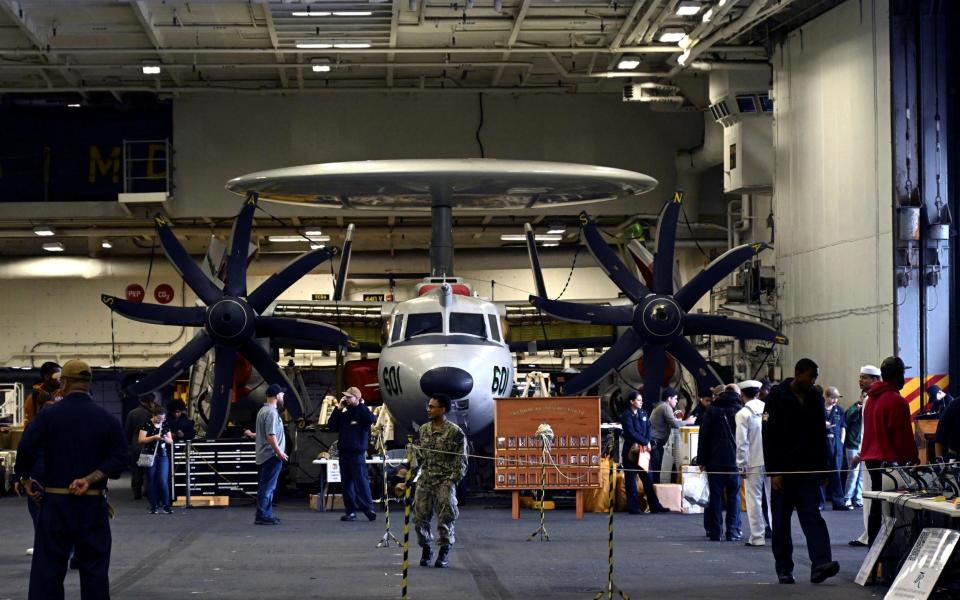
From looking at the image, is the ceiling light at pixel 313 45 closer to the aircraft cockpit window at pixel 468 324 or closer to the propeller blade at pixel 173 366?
the propeller blade at pixel 173 366

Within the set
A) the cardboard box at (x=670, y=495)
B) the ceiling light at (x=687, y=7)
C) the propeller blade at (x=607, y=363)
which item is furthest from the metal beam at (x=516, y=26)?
the cardboard box at (x=670, y=495)

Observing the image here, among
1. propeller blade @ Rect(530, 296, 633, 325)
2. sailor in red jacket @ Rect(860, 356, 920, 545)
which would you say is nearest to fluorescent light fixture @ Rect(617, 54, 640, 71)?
propeller blade @ Rect(530, 296, 633, 325)

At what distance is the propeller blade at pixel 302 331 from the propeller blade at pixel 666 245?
5.19m

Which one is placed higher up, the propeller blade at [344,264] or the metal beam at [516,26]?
the metal beam at [516,26]

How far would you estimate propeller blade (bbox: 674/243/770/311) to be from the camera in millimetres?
20500

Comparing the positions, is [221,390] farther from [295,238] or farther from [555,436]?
[295,238]

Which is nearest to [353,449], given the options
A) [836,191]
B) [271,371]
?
[271,371]

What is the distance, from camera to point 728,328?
20844 millimetres

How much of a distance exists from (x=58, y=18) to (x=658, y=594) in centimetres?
1844

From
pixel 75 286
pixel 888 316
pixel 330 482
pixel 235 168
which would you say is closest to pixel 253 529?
pixel 330 482

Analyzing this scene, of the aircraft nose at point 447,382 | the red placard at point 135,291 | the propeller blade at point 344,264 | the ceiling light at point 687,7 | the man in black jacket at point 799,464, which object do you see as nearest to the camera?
the man in black jacket at point 799,464

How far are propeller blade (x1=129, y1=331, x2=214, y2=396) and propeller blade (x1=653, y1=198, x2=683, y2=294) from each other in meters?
7.36

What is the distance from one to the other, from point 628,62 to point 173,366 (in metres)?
11.3

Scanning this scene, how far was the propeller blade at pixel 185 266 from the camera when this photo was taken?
20.6 meters
